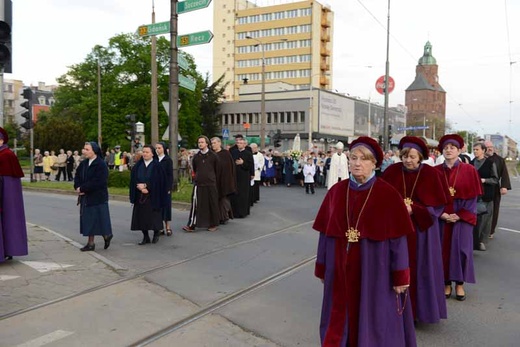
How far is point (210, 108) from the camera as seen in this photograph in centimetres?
7288

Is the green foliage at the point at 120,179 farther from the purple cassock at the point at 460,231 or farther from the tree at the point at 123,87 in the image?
the tree at the point at 123,87

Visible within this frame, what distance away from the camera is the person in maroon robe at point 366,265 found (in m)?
4.02

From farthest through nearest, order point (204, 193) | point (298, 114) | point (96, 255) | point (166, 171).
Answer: point (298, 114) → point (204, 193) → point (166, 171) → point (96, 255)

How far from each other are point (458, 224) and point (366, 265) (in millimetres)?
3144

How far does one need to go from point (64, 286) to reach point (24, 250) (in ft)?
5.63

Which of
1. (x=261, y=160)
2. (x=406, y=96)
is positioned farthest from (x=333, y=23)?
(x=261, y=160)

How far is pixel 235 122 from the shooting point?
252 feet

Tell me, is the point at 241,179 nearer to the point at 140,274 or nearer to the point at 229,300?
the point at 140,274

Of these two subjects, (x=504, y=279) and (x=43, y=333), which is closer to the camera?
(x=43, y=333)

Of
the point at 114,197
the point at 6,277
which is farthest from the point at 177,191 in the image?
the point at 6,277

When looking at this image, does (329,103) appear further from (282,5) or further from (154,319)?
(154,319)

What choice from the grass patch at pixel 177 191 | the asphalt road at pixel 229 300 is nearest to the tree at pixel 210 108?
the grass patch at pixel 177 191

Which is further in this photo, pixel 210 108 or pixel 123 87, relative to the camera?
pixel 210 108

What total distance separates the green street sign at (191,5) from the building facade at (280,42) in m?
73.8
